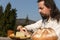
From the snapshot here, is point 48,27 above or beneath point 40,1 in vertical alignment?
beneath

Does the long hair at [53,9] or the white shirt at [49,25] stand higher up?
the long hair at [53,9]

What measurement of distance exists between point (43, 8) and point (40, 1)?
0.04 m

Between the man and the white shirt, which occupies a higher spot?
the man

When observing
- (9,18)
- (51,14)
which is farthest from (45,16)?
(9,18)

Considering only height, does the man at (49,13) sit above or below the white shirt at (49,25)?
above

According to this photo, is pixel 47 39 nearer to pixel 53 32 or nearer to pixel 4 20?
pixel 53 32

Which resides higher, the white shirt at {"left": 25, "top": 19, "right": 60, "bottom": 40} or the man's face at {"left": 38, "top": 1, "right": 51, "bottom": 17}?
the man's face at {"left": 38, "top": 1, "right": 51, "bottom": 17}

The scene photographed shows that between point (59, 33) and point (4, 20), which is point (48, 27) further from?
point (4, 20)

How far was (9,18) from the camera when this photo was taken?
→ 27.7 ft

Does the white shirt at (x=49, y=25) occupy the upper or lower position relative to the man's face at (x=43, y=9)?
lower

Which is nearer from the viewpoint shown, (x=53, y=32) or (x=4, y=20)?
(x=53, y=32)

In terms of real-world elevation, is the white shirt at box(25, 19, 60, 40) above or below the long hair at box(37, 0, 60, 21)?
below

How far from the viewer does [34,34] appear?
1.26m

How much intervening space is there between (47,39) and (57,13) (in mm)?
139
